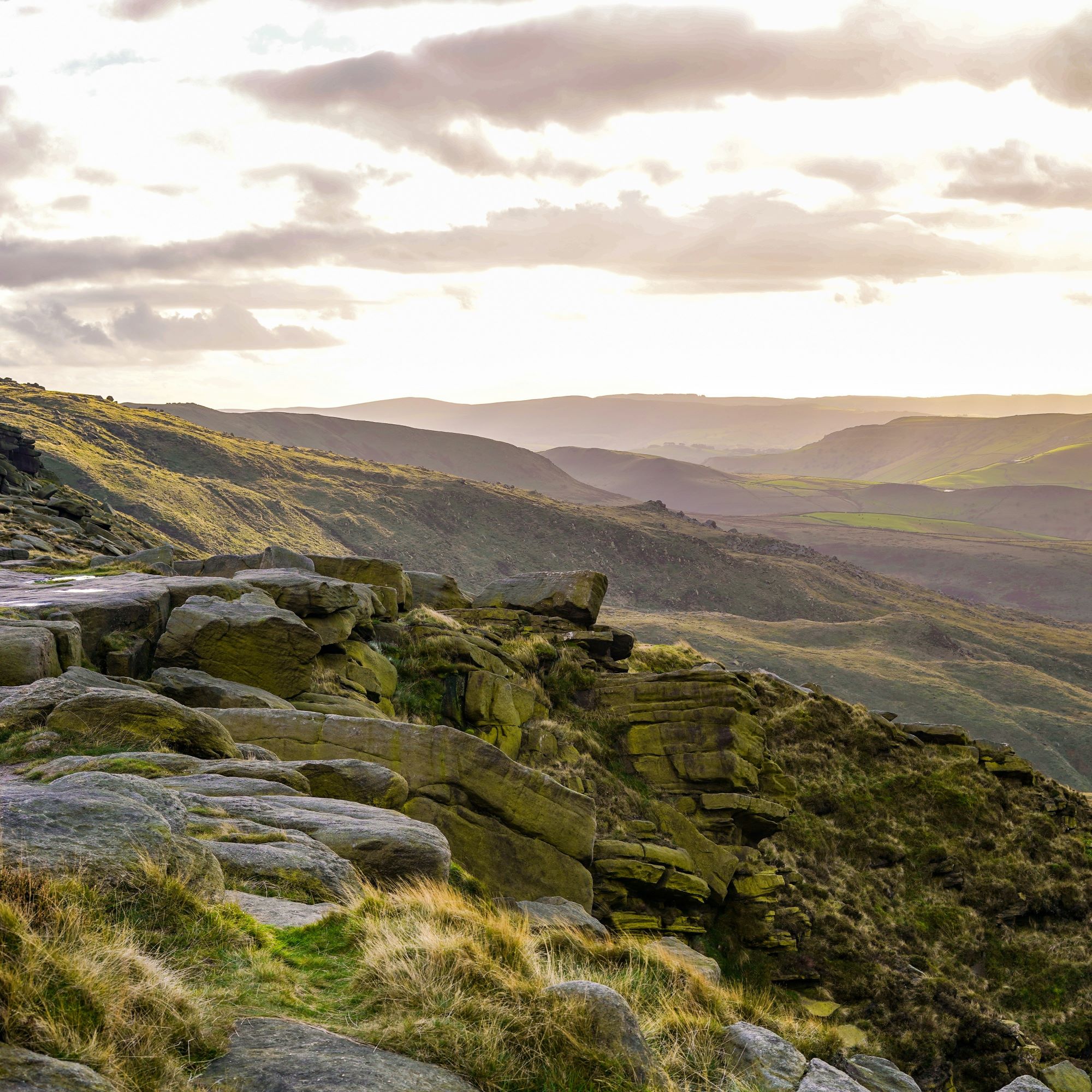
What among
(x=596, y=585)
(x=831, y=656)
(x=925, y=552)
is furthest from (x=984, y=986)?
(x=925, y=552)

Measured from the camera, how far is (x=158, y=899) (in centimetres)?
588

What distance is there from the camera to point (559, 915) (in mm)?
12375

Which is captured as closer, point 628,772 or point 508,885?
point 508,885

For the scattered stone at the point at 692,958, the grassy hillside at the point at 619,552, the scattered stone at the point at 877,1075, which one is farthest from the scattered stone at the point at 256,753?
the grassy hillside at the point at 619,552

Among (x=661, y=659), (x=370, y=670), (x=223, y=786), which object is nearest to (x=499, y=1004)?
(x=223, y=786)

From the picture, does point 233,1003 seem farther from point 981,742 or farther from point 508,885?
point 981,742

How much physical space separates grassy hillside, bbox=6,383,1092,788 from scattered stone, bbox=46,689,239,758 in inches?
2285

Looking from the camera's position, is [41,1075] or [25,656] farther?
[25,656]

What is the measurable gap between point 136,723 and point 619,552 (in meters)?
107

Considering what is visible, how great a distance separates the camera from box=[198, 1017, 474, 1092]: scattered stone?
4.66 metres

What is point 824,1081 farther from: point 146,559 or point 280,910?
point 146,559

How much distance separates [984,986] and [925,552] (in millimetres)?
193016

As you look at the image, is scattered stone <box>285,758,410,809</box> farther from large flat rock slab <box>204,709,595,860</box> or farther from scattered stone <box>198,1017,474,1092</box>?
scattered stone <box>198,1017,474,1092</box>

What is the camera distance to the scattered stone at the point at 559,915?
11.1 metres
